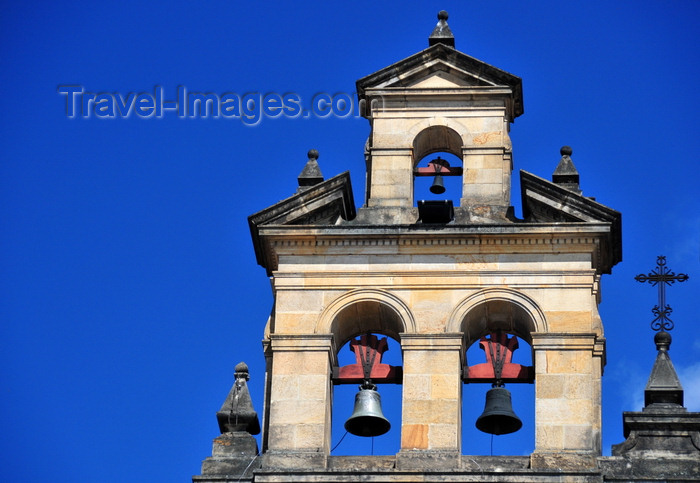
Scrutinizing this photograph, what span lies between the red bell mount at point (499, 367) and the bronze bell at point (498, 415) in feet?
0.79

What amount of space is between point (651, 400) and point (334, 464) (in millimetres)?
5089

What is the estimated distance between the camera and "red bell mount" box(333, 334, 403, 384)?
41.6m

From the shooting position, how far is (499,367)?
41.5 meters

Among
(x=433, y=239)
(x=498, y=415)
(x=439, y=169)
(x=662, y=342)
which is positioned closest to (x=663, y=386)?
(x=662, y=342)

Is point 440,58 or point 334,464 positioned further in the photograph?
point 440,58

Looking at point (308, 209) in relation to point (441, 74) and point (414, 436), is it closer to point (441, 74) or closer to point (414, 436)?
point (441, 74)

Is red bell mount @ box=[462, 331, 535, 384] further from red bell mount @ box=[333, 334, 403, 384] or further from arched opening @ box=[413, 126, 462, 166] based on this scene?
arched opening @ box=[413, 126, 462, 166]

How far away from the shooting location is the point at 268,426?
40.9 meters

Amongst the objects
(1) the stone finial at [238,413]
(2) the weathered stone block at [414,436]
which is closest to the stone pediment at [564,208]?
(2) the weathered stone block at [414,436]

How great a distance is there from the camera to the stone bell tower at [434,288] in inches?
1578

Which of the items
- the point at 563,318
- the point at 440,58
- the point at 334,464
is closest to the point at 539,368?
the point at 563,318

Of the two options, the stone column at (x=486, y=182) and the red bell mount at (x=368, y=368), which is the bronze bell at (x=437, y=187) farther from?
the red bell mount at (x=368, y=368)

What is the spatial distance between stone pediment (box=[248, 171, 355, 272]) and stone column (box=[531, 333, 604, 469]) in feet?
13.7

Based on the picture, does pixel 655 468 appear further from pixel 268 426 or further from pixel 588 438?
pixel 268 426
